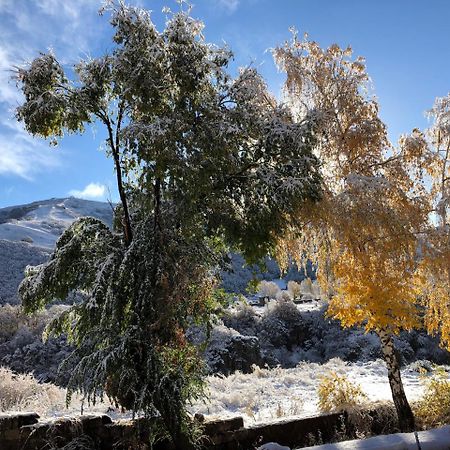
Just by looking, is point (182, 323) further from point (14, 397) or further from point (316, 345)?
point (316, 345)

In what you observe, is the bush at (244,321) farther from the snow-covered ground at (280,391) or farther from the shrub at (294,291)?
the snow-covered ground at (280,391)

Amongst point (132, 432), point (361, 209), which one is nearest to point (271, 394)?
point (132, 432)

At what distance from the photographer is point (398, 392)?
28.9 ft

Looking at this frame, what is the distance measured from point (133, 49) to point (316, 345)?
2792 centimetres

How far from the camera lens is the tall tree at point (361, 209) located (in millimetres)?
8242

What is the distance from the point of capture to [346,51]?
9.90m

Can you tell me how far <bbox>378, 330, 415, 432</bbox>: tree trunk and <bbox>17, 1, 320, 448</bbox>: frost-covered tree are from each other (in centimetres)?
311

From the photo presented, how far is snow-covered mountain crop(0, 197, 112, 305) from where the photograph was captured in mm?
40713

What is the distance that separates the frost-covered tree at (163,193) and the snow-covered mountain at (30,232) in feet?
71.1

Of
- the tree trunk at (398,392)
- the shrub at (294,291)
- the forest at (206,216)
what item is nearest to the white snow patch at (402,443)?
the forest at (206,216)

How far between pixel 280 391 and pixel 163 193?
334 inches

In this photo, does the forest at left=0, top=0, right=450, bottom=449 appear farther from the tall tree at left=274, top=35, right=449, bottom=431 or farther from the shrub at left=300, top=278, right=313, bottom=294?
the shrub at left=300, top=278, right=313, bottom=294

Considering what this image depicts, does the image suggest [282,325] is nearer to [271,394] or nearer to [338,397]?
[271,394]

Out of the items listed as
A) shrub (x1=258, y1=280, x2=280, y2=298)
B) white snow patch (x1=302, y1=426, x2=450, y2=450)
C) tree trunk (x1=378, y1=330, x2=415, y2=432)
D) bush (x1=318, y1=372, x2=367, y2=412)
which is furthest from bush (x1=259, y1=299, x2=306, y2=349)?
white snow patch (x1=302, y1=426, x2=450, y2=450)
